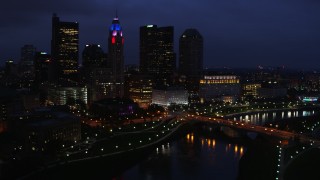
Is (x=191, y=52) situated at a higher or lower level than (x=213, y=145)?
higher

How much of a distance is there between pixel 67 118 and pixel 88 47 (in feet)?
122

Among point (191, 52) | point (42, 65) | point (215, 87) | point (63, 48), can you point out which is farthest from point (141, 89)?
point (191, 52)

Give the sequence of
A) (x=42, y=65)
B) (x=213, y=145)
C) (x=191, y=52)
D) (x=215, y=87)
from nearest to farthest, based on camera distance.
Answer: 1. (x=213, y=145)
2. (x=215, y=87)
3. (x=42, y=65)
4. (x=191, y=52)

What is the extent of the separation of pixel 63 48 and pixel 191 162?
126 ft

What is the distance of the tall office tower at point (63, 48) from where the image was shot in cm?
5559

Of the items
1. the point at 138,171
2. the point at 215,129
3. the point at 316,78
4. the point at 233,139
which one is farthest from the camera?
the point at 316,78

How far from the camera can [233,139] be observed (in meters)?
27.1

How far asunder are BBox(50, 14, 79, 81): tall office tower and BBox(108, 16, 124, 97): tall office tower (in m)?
12.1

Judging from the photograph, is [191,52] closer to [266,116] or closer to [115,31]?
[115,31]

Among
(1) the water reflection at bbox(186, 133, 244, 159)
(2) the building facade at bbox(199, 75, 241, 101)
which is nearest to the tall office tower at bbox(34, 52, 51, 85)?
(2) the building facade at bbox(199, 75, 241, 101)

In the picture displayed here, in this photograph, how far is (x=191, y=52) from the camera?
6738cm

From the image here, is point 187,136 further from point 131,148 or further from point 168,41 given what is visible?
point 168,41

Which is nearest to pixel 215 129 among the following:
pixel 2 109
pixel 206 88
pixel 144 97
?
pixel 2 109

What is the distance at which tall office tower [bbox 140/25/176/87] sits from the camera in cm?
6116
